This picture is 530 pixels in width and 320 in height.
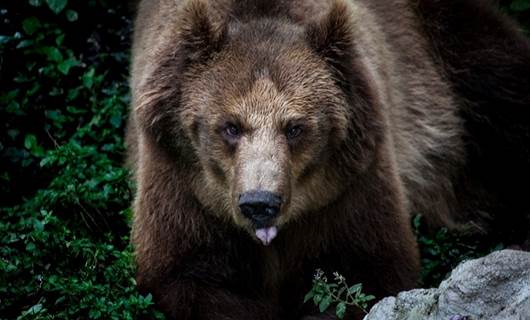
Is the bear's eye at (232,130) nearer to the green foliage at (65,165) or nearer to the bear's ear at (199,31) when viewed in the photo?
the bear's ear at (199,31)

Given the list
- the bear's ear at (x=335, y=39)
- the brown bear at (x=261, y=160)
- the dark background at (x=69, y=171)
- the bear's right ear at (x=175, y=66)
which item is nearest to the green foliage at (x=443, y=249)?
the dark background at (x=69, y=171)

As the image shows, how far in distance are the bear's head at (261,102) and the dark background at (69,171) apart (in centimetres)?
93

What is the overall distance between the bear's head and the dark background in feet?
3.04

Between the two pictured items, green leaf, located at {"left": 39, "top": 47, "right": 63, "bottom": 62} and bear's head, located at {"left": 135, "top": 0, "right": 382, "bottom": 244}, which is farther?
green leaf, located at {"left": 39, "top": 47, "right": 63, "bottom": 62}

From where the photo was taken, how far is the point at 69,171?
27.0 feet

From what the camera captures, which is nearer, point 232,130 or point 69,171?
point 232,130

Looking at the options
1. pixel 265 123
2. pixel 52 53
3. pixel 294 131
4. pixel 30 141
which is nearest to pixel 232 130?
pixel 265 123

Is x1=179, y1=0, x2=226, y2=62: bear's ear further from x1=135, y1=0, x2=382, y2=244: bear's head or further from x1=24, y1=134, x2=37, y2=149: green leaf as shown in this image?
x1=24, y1=134, x2=37, y2=149: green leaf

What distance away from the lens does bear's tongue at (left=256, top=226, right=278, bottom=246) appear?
21.1 ft

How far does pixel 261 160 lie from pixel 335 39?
974 millimetres

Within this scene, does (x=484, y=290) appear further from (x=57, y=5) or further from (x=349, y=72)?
(x=57, y=5)

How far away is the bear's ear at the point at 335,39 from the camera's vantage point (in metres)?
6.83

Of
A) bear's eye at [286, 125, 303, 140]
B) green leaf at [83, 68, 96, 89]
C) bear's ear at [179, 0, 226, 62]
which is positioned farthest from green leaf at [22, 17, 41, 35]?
bear's eye at [286, 125, 303, 140]

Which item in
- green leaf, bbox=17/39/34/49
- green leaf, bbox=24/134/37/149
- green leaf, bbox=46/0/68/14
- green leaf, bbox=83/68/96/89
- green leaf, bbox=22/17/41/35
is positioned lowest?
green leaf, bbox=24/134/37/149
